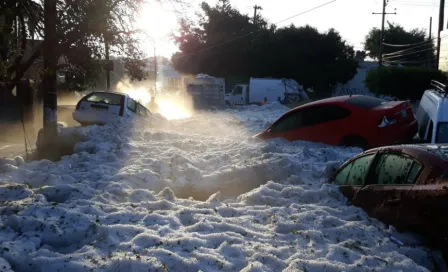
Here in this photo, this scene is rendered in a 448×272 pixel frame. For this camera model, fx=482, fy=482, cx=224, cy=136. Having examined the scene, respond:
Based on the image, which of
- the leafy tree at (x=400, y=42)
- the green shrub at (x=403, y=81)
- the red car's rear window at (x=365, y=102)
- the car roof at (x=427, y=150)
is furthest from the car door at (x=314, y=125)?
the leafy tree at (x=400, y=42)

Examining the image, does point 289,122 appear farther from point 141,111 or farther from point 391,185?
point 141,111

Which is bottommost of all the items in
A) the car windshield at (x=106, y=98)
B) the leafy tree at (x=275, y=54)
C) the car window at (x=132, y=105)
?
the car window at (x=132, y=105)

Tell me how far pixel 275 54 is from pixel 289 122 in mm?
42753

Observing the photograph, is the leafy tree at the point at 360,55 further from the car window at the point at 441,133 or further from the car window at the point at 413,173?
the car window at the point at 413,173

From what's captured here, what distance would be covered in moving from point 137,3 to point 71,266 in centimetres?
1117

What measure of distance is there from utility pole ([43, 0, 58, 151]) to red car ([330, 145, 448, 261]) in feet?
25.0

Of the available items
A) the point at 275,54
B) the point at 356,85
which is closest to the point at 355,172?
the point at 275,54

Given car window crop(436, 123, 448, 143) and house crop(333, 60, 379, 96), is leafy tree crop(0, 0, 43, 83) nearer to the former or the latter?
car window crop(436, 123, 448, 143)

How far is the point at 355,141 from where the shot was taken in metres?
10.7

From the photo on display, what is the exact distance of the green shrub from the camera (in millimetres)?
27891

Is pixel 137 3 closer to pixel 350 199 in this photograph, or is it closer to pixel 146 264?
pixel 350 199

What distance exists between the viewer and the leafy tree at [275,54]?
53406 mm

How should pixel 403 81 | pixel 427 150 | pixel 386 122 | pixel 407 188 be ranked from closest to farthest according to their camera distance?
pixel 407 188 → pixel 427 150 → pixel 386 122 → pixel 403 81

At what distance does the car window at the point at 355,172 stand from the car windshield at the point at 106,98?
10.6 meters
